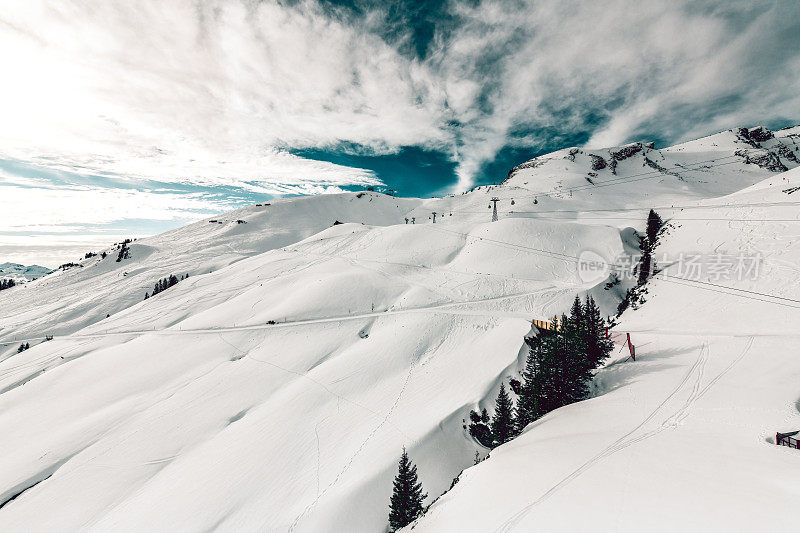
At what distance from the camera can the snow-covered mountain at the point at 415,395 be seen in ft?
37.8

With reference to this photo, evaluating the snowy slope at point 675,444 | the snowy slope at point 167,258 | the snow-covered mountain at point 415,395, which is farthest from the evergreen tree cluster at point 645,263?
the snowy slope at point 167,258

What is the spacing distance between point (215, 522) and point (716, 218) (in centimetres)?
7195

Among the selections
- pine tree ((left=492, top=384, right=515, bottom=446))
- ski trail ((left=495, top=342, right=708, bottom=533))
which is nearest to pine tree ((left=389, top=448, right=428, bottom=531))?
pine tree ((left=492, top=384, right=515, bottom=446))

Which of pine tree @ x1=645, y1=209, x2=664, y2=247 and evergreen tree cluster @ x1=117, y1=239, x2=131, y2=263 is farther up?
pine tree @ x1=645, y1=209, x2=664, y2=247

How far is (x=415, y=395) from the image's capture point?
2734 centimetres

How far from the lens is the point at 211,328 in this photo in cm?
4122

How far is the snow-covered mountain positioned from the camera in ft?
37.8

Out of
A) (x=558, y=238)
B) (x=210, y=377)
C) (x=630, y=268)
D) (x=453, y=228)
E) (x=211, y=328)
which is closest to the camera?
(x=210, y=377)

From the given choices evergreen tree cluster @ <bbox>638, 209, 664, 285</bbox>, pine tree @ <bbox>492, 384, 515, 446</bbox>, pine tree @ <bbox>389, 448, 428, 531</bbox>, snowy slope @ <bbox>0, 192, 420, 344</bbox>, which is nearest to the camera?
pine tree @ <bbox>389, 448, 428, 531</bbox>

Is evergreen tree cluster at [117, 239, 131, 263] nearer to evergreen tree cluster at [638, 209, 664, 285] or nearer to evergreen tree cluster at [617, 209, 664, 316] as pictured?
evergreen tree cluster at [617, 209, 664, 316]

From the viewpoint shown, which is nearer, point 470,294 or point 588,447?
point 588,447

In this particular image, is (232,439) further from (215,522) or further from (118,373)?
(118,373)

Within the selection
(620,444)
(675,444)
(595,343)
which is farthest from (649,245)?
(620,444)

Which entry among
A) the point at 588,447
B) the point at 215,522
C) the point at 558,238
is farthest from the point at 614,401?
the point at 558,238
